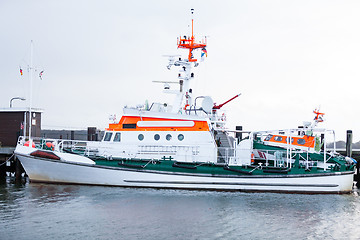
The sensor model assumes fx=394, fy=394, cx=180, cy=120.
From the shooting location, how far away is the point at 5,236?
1008cm

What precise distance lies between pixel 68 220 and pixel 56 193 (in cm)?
427

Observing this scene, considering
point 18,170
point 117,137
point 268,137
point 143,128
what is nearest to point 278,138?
point 268,137

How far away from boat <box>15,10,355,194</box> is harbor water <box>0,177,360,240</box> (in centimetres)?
62

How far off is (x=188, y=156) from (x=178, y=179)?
1220mm

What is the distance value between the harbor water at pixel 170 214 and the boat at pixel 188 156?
2.02 ft

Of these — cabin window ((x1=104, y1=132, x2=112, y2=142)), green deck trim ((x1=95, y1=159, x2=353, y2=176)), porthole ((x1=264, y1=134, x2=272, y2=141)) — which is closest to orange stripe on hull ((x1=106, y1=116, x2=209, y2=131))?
cabin window ((x1=104, y1=132, x2=112, y2=142))

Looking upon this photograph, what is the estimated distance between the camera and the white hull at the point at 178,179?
53.3ft

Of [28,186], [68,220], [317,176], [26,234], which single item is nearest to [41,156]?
[28,186]

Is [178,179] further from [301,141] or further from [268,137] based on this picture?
[301,141]

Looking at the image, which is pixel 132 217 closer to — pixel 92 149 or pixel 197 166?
pixel 197 166

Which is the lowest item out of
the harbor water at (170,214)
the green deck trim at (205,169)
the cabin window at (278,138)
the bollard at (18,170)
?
the harbor water at (170,214)

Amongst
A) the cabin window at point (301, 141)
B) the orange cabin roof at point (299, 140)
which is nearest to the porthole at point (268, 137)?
the orange cabin roof at point (299, 140)

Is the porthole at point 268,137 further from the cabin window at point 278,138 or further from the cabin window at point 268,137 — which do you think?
the cabin window at point 278,138

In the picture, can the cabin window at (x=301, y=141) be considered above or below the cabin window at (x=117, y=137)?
below
